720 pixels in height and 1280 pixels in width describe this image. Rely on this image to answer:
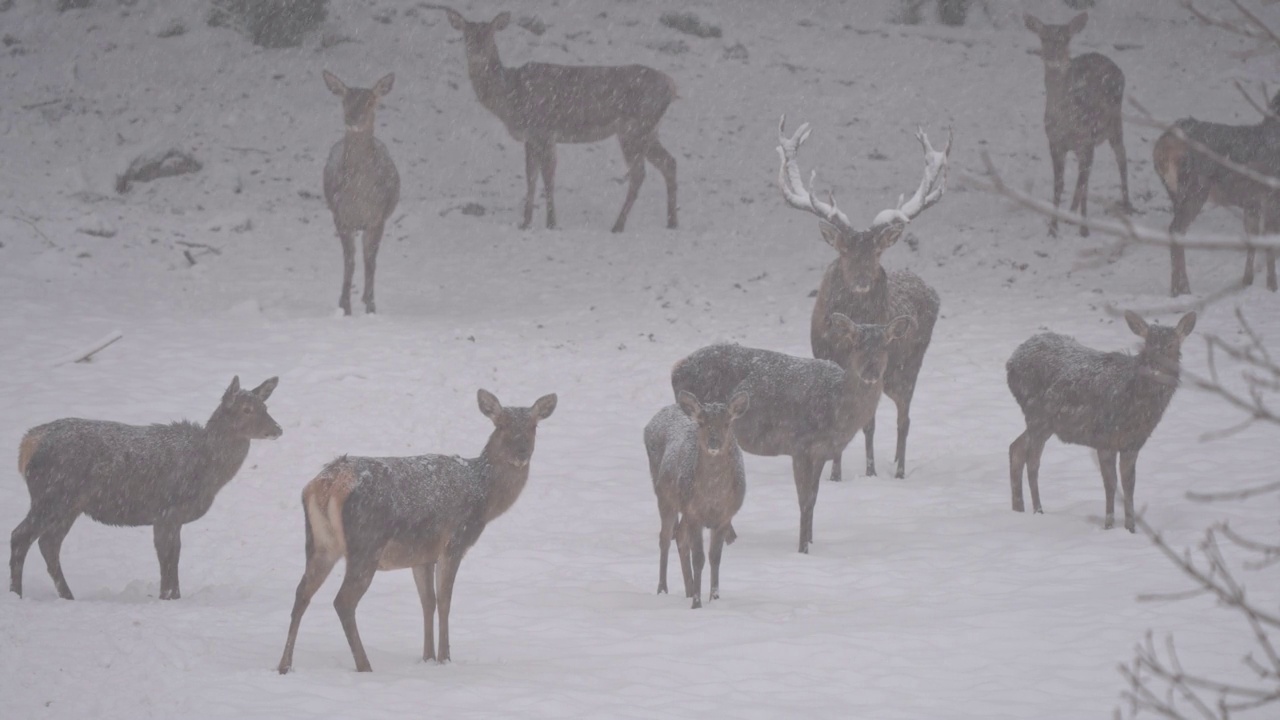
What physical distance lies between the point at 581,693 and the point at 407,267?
11.1 m

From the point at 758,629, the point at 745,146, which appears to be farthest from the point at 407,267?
the point at 758,629

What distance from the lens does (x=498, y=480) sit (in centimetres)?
717

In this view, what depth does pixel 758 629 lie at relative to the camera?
23.4 feet

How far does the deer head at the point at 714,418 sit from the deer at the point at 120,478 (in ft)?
9.45

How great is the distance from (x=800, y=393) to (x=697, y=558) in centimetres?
203

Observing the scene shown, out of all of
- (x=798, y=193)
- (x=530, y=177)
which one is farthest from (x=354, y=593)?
(x=530, y=177)

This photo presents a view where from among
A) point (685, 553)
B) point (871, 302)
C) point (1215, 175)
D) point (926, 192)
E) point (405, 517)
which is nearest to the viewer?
point (405, 517)

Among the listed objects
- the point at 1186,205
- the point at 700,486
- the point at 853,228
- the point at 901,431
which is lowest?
the point at 901,431

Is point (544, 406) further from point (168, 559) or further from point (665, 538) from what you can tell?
point (168, 559)

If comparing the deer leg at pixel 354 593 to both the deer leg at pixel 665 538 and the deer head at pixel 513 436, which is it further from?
the deer leg at pixel 665 538

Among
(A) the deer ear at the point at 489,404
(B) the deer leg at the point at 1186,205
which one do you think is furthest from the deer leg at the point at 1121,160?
(A) the deer ear at the point at 489,404

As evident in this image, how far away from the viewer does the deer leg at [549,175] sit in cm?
1755

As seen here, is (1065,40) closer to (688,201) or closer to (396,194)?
(688,201)

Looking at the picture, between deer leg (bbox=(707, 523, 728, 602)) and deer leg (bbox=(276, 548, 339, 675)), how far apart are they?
7.85 feet
